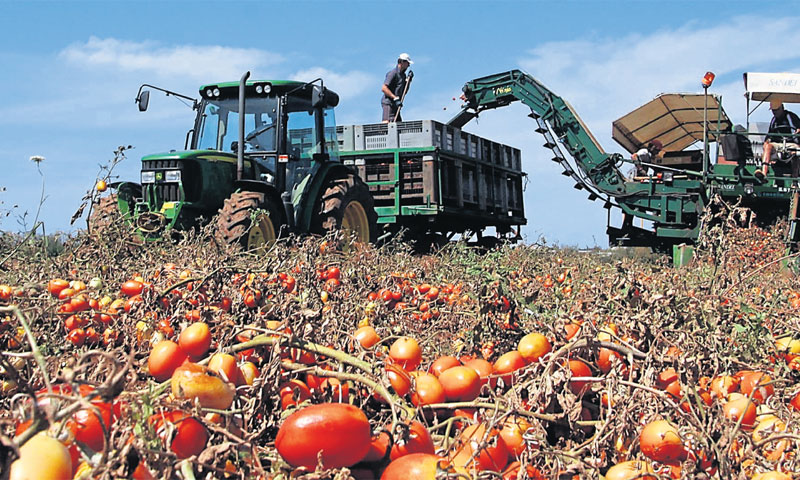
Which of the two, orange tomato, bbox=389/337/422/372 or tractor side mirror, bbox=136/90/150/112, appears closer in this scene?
orange tomato, bbox=389/337/422/372

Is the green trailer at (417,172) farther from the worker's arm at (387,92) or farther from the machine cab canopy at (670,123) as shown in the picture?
the machine cab canopy at (670,123)

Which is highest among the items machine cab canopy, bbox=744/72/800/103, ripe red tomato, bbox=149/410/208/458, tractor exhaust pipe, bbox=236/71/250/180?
machine cab canopy, bbox=744/72/800/103

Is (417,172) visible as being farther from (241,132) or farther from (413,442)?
(413,442)

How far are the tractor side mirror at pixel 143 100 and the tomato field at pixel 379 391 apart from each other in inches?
241

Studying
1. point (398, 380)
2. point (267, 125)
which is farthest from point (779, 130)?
point (398, 380)

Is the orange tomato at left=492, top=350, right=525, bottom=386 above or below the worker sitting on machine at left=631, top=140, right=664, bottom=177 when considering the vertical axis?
below

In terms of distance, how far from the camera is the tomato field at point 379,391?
4.61 feet

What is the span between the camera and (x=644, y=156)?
587 inches

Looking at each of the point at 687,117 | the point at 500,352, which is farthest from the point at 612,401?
the point at 687,117

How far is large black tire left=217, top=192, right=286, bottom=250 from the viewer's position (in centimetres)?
775

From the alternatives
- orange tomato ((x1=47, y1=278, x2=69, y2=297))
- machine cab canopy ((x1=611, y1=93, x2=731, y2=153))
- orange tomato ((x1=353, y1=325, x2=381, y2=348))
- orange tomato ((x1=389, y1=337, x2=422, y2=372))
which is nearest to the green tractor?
orange tomato ((x1=47, y1=278, x2=69, y2=297))

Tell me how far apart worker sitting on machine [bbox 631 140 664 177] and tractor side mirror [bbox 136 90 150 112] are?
30.1 ft

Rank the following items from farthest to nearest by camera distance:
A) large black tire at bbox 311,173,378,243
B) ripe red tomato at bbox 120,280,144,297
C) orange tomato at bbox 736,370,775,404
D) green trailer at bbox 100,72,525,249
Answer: large black tire at bbox 311,173,378,243, green trailer at bbox 100,72,525,249, ripe red tomato at bbox 120,280,144,297, orange tomato at bbox 736,370,775,404

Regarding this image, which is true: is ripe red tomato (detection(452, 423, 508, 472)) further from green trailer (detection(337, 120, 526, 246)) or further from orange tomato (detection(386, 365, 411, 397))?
green trailer (detection(337, 120, 526, 246))
